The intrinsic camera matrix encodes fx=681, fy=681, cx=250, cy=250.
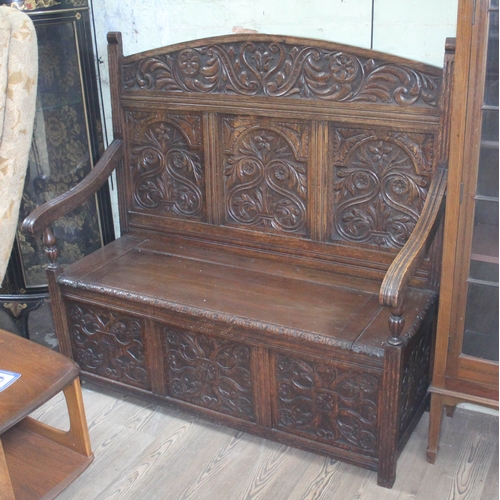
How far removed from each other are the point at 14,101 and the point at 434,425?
1891mm

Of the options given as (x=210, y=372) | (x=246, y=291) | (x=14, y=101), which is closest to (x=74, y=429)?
(x=210, y=372)

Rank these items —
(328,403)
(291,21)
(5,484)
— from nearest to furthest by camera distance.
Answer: (5,484)
(328,403)
(291,21)

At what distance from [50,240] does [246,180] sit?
83 cm

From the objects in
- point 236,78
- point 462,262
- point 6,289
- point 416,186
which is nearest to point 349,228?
point 416,186

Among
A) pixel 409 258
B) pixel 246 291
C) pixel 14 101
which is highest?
pixel 14 101

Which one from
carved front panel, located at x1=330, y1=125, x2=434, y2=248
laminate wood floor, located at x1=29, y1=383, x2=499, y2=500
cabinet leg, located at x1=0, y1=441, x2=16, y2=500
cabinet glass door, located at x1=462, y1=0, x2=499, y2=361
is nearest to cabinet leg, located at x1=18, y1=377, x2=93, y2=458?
laminate wood floor, located at x1=29, y1=383, x2=499, y2=500

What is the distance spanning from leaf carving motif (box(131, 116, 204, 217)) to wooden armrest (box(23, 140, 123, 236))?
97mm

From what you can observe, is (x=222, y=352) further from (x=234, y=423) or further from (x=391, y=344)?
(x=391, y=344)

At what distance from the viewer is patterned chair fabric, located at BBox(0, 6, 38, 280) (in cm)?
244

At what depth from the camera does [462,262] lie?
7.22 ft

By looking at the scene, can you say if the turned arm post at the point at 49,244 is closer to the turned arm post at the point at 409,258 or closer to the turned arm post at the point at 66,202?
the turned arm post at the point at 66,202

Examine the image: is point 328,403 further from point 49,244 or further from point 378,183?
point 49,244

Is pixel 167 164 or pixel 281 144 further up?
pixel 281 144

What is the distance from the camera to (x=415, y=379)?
241cm
